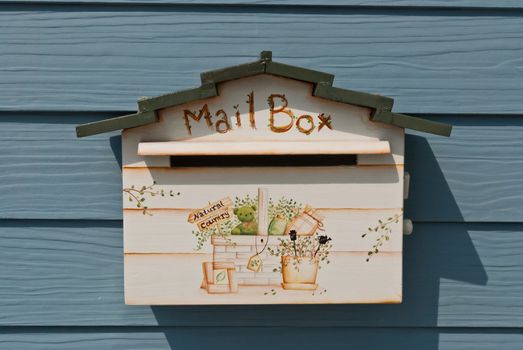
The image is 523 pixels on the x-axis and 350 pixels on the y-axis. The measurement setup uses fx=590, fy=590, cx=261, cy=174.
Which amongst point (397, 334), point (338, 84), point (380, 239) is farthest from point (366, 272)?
point (338, 84)

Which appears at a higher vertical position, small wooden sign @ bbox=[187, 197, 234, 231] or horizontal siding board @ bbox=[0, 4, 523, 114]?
horizontal siding board @ bbox=[0, 4, 523, 114]

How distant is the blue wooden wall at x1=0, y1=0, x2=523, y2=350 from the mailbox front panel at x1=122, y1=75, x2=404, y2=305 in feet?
0.30

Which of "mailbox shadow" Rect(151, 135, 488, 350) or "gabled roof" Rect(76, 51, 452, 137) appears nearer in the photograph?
"gabled roof" Rect(76, 51, 452, 137)

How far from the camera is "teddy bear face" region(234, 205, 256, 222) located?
77 cm

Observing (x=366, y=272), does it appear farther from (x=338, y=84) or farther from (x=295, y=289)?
(x=338, y=84)

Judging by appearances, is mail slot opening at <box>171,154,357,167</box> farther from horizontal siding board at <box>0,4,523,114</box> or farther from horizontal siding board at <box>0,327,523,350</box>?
horizontal siding board at <box>0,327,523,350</box>

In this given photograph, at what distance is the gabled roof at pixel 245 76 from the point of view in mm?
734

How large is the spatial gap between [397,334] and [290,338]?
0.16m

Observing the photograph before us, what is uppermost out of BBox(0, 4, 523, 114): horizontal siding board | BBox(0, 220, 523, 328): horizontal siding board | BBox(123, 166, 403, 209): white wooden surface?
BBox(0, 4, 523, 114): horizontal siding board

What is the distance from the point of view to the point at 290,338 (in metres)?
0.88

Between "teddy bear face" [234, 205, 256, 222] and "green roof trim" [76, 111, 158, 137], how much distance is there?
158 mm

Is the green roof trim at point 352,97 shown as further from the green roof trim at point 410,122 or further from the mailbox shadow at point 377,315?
the mailbox shadow at point 377,315

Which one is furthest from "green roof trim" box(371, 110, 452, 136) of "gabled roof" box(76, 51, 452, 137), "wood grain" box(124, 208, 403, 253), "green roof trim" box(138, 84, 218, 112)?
"green roof trim" box(138, 84, 218, 112)

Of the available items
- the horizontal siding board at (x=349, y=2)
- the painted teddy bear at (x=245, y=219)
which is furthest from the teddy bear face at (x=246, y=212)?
the horizontal siding board at (x=349, y=2)
